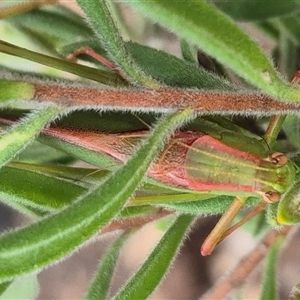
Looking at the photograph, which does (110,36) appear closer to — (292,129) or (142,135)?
(142,135)

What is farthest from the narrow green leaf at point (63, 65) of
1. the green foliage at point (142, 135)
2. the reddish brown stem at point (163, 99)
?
the reddish brown stem at point (163, 99)

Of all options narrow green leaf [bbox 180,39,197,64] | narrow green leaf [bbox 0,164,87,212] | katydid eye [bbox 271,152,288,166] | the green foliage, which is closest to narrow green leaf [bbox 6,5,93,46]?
the green foliage

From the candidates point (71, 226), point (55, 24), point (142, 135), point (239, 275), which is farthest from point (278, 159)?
point (55, 24)

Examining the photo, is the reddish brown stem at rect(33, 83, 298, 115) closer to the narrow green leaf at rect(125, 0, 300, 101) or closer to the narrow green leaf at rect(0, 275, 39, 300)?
the narrow green leaf at rect(125, 0, 300, 101)

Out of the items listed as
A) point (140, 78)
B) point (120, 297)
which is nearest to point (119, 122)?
point (140, 78)

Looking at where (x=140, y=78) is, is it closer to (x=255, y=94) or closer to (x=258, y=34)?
(x=255, y=94)

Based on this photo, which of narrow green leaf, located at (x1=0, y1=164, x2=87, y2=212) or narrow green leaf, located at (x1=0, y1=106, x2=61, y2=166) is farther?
narrow green leaf, located at (x1=0, y1=164, x2=87, y2=212)

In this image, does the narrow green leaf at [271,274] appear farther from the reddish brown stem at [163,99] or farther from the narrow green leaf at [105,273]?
the reddish brown stem at [163,99]
